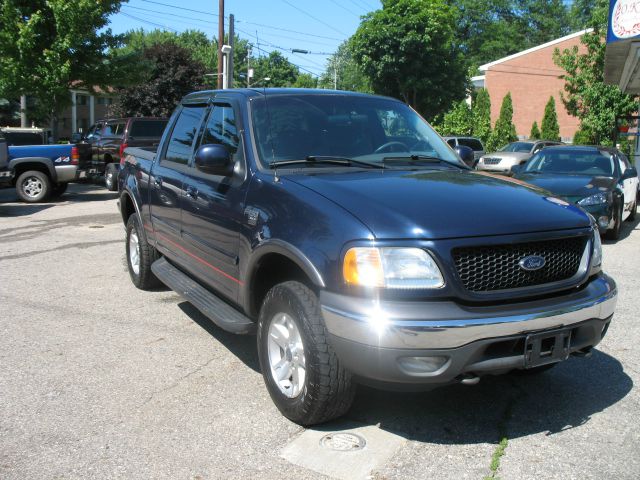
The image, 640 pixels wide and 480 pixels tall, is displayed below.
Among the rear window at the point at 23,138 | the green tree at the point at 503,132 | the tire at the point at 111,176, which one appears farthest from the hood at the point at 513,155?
the rear window at the point at 23,138

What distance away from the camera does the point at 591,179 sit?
10219 millimetres

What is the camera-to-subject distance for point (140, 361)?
4754 millimetres

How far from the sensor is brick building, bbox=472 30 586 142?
4359 cm

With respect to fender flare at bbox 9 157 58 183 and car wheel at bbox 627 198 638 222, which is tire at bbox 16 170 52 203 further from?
car wheel at bbox 627 198 638 222

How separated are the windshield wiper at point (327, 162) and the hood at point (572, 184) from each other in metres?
Result: 6.08

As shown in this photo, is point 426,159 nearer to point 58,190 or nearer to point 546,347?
point 546,347

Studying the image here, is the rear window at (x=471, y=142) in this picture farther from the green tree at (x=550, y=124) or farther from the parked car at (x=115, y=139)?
the parked car at (x=115, y=139)

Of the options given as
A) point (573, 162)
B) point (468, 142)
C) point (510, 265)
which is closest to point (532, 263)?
point (510, 265)

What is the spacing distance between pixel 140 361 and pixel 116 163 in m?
14.5

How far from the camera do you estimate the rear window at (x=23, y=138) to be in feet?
52.6

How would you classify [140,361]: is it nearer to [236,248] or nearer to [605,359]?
[236,248]

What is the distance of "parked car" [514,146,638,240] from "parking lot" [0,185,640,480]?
4.05 meters

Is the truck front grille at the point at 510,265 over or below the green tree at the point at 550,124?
below

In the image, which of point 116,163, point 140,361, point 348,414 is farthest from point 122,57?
point 348,414
